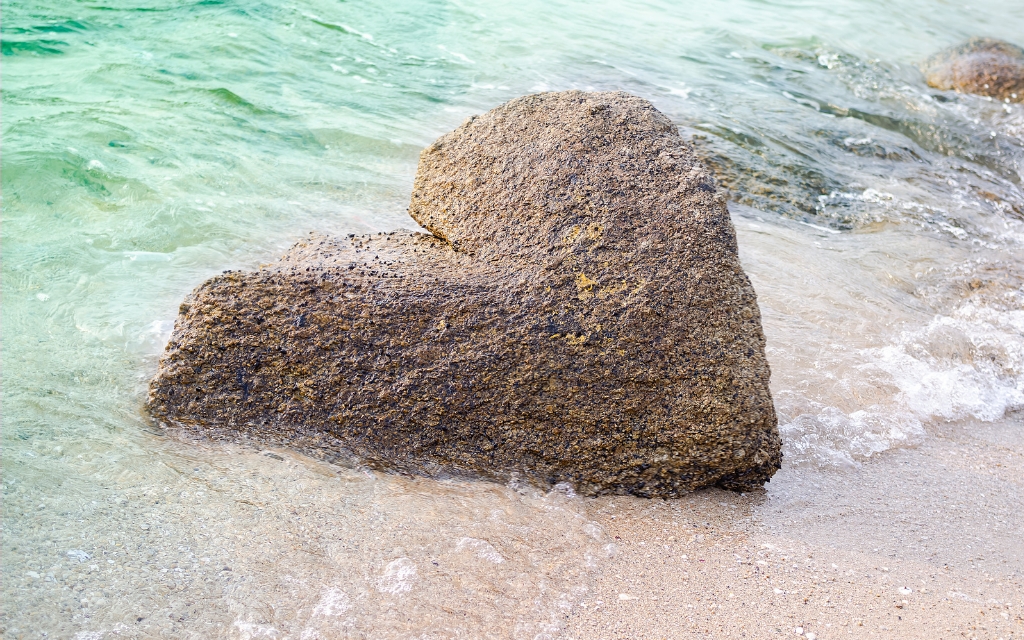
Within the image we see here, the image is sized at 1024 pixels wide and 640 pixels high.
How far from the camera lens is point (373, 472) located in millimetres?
2938

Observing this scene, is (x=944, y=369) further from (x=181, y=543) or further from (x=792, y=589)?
(x=181, y=543)

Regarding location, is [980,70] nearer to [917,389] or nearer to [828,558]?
[917,389]

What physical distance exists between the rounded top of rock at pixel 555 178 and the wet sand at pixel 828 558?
40.4 inches

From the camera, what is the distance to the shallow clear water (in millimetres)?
2486

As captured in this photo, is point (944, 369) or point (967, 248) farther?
point (967, 248)

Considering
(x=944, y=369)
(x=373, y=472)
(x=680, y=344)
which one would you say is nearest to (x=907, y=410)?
(x=944, y=369)

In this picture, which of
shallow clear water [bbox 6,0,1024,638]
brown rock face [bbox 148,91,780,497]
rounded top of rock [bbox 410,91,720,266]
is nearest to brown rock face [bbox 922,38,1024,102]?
shallow clear water [bbox 6,0,1024,638]

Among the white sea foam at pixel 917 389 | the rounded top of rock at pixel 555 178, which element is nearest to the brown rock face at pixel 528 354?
the rounded top of rock at pixel 555 178

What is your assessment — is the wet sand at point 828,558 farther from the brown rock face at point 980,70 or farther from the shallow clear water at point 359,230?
the brown rock face at point 980,70

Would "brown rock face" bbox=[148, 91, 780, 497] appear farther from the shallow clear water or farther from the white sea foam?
the white sea foam

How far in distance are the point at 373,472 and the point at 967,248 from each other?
466 centimetres

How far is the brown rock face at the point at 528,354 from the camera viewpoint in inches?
115

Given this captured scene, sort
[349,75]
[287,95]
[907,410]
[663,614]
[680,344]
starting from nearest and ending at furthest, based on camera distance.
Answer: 1. [663,614]
2. [680,344]
3. [907,410]
4. [287,95]
5. [349,75]

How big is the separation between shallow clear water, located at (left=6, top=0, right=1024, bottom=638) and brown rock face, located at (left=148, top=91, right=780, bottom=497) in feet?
0.55
